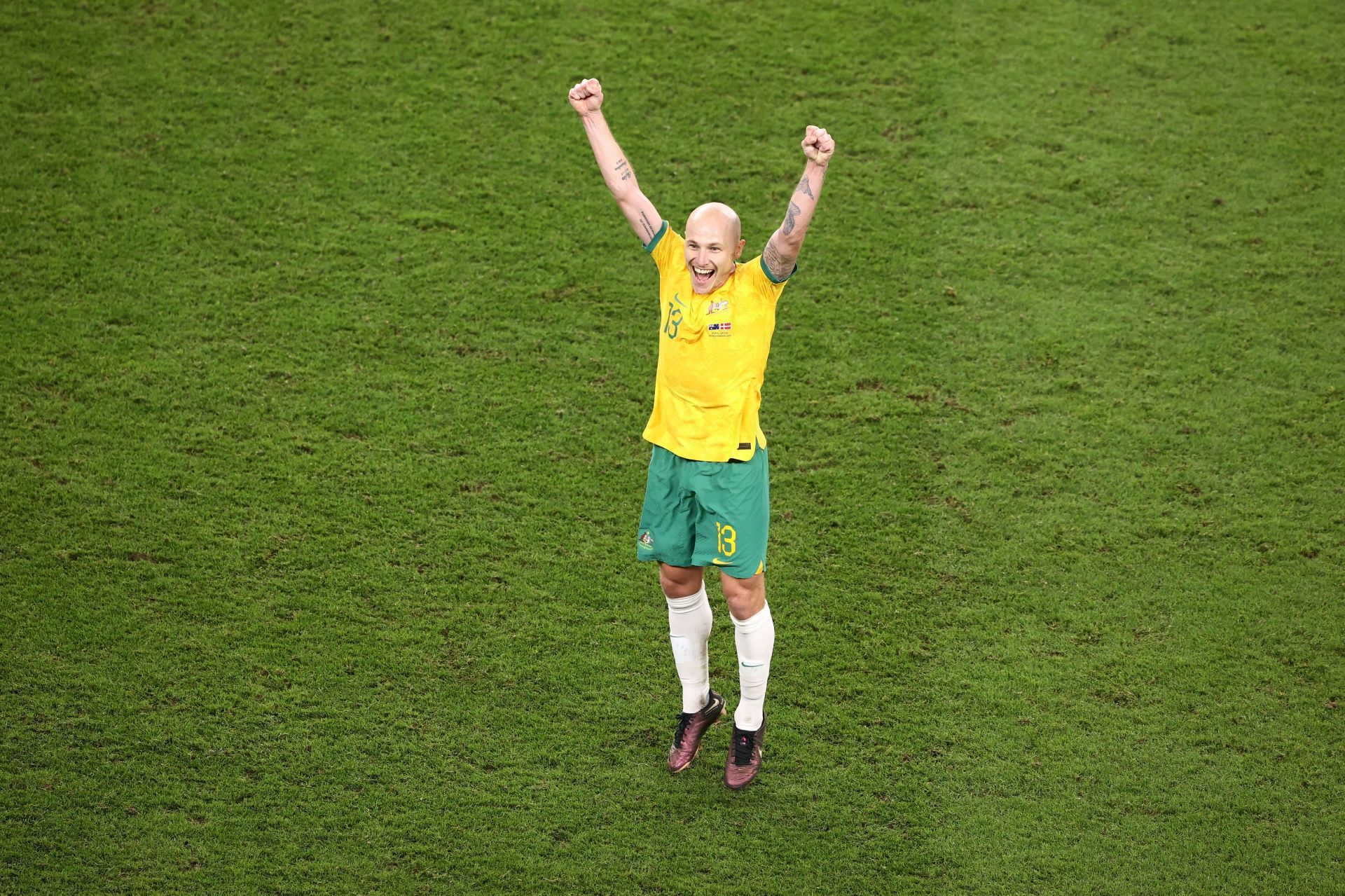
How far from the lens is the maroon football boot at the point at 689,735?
4031mm

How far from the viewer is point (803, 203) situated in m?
3.49

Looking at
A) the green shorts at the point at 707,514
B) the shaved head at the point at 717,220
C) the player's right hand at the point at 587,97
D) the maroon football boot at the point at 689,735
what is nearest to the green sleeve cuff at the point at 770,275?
the shaved head at the point at 717,220

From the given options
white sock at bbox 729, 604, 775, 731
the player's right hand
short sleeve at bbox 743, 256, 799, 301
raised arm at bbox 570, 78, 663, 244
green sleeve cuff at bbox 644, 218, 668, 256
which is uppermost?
the player's right hand

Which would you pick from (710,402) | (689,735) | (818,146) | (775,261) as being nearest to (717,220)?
(775,261)

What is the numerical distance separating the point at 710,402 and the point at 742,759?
120 centimetres

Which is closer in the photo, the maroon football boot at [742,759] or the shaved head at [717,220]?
the shaved head at [717,220]

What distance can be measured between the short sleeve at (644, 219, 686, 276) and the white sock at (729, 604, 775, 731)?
111 centimetres

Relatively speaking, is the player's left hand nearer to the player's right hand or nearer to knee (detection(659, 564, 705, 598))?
the player's right hand

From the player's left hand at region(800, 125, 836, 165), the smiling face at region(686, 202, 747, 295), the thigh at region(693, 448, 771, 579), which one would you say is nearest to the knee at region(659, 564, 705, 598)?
the thigh at region(693, 448, 771, 579)

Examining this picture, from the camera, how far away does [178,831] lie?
3770mm

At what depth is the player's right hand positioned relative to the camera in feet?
12.1

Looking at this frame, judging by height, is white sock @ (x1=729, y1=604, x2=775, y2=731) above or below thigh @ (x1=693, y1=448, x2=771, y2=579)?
below

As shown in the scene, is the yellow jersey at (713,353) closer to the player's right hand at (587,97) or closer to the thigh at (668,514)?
the thigh at (668,514)

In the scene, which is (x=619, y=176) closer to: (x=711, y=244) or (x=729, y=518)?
(x=711, y=244)
